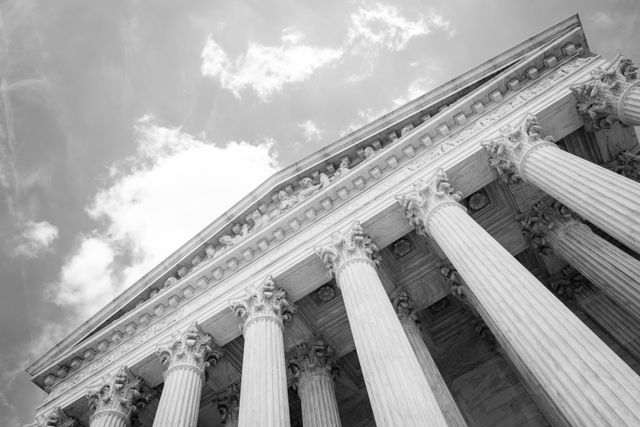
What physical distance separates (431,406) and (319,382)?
22.5ft

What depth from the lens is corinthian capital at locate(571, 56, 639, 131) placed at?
13234 millimetres

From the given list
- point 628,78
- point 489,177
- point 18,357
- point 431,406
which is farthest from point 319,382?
point 18,357

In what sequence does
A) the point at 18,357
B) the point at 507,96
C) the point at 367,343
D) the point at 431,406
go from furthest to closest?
the point at 18,357 < the point at 507,96 < the point at 367,343 < the point at 431,406

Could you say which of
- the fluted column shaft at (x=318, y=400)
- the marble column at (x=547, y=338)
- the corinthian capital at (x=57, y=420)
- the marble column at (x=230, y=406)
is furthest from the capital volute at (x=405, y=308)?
the corinthian capital at (x=57, y=420)

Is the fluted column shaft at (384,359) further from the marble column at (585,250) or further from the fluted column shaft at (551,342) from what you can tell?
the marble column at (585,250)

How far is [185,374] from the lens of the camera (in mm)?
14180

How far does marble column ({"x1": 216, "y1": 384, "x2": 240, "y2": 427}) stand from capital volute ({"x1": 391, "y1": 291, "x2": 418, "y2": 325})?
7062 millimetres

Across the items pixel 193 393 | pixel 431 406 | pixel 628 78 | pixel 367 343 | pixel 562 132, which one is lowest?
pixel 431 406

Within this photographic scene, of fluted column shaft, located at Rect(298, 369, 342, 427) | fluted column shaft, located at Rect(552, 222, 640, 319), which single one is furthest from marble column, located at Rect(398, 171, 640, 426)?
fluted column shaft, located at Rect(298, 369, 342, 427)

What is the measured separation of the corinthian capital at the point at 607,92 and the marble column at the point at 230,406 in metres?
16.0

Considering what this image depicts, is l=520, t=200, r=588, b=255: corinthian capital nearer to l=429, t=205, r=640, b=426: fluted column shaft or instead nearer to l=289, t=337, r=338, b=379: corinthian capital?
l=429, t=205, r=640, b=426: fluted column shaft

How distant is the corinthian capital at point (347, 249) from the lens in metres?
14.3

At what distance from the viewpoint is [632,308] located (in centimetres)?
1241

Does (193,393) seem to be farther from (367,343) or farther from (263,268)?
(367,343)
